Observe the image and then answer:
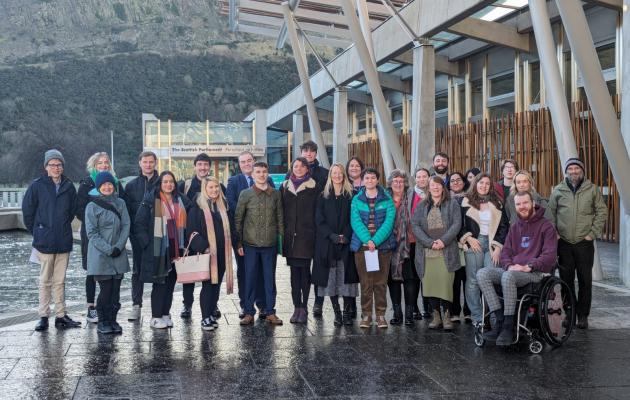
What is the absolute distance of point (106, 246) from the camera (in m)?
7.99

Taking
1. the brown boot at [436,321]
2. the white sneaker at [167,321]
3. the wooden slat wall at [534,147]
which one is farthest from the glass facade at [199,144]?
the brown boot at [436,321]

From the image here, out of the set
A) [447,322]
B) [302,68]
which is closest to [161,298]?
[447,322]

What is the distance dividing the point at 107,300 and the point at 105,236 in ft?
2.13

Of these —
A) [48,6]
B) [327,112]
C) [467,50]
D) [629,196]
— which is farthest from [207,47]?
[629,196]

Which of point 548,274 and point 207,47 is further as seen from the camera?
point 207,47

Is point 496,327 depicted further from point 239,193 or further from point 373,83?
point 373,83

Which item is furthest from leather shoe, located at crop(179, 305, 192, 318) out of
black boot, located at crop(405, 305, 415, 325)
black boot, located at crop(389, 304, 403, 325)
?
black boot, located at crop(405, 305, 415, 325)

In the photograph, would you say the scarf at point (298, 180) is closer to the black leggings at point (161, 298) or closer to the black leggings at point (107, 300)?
the black leggings at point (161, 298)

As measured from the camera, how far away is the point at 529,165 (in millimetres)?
18578

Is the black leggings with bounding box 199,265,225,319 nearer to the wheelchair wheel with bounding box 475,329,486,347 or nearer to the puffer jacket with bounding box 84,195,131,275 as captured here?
the puffer jacket with bounding box 84,195,131,275

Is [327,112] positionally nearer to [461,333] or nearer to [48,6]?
[461,333]

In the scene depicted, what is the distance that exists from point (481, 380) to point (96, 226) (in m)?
4.19

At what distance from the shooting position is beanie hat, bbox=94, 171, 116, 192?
8.12 metres

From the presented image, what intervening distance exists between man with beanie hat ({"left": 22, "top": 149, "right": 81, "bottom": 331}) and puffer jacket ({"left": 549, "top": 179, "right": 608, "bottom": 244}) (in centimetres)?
501
